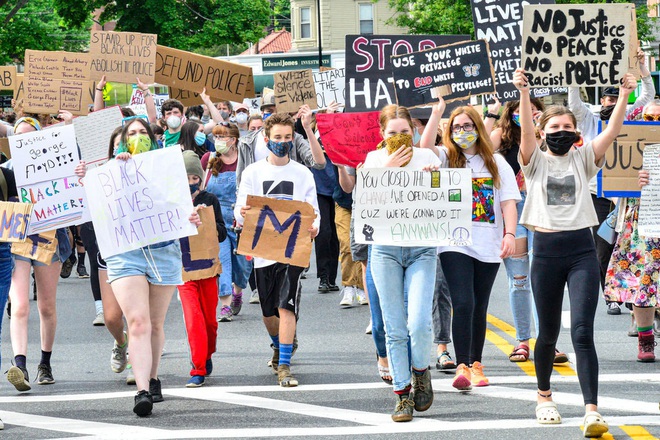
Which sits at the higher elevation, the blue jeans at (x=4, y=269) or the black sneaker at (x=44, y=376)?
the blue jeans at (x=4, y=269)

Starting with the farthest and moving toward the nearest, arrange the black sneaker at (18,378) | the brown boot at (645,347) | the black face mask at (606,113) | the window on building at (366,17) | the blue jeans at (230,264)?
the window on building at (366,17) → the blue jeans at (230,264) → the black face mask at (606,113) → the brown boot at (645,347) → the black sneaker at (18,378)

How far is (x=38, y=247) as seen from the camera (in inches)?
355

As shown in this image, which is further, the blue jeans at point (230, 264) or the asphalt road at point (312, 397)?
the blue jeans at point (230, 264)

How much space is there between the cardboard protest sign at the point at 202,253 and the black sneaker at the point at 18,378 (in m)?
1.38

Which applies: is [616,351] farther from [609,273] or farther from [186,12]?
[186,12]

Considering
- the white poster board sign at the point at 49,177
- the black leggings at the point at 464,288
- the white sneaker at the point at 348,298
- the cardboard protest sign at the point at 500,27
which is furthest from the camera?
the white sneaker at the point at 348,298

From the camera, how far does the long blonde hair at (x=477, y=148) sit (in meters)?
8.20

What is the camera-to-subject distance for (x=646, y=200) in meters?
9.04

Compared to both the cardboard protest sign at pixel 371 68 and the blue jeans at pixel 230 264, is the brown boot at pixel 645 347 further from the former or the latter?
the blue jeans at pixel 230 264

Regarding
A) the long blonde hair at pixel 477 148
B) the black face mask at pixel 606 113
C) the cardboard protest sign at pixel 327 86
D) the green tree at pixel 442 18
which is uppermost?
the green tree at pixel 442 18

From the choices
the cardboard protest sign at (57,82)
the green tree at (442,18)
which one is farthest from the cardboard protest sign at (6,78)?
the green tree at (442,18)

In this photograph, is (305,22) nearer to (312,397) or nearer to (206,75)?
(206,75)

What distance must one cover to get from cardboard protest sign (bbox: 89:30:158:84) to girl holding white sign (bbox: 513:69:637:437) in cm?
607

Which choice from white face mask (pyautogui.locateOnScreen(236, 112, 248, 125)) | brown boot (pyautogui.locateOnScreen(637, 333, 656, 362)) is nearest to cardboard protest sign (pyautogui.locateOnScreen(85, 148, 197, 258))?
brown boot (pyautogui.locateOnScreen(637, 333, 656, 362))
